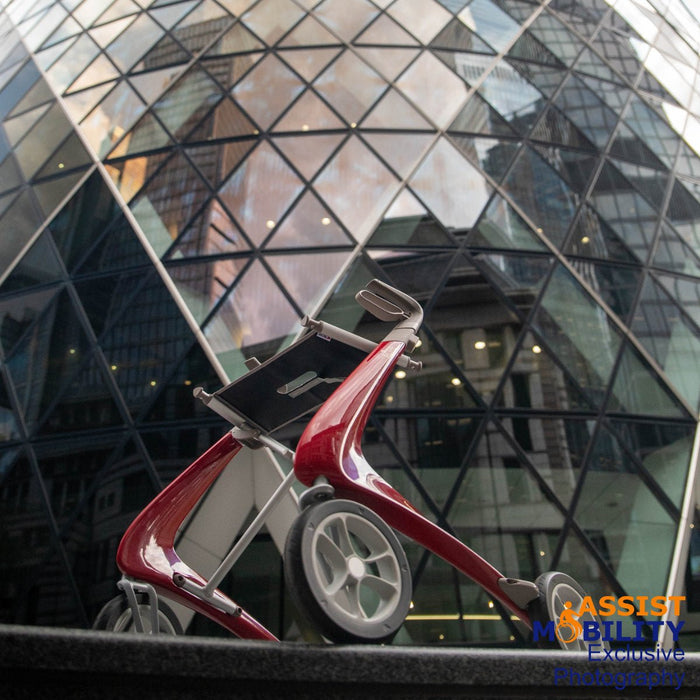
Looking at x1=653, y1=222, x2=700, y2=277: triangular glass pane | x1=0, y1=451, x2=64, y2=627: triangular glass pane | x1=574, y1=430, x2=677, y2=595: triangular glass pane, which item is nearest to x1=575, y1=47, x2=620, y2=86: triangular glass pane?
x1=653, y1=222, x2=700, y2=277: triangular glass pane

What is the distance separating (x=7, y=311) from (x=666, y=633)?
12.9 metres

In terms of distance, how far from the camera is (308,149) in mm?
13391

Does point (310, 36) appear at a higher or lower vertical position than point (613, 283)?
higher

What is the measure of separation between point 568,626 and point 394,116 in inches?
453

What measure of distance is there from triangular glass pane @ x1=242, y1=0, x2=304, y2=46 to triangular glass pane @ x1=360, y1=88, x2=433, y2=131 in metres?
3.38

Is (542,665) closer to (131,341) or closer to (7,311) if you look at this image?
(131,341)

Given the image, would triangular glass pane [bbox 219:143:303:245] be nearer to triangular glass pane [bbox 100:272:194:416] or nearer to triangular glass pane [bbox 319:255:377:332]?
triangular glass pane [bbox 319:255:377:332]

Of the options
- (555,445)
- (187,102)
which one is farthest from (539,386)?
(187,102)

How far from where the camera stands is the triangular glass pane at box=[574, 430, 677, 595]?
10031mm

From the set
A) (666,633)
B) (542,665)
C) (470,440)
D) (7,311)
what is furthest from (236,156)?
(542,665)

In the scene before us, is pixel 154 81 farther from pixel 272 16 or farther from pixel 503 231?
pixel 503 231

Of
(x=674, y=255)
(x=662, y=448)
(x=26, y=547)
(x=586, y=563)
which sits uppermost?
(x=674, y=255)

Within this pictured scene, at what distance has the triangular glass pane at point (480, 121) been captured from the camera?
544 inches

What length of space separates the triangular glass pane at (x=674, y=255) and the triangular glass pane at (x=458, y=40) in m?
5.91
